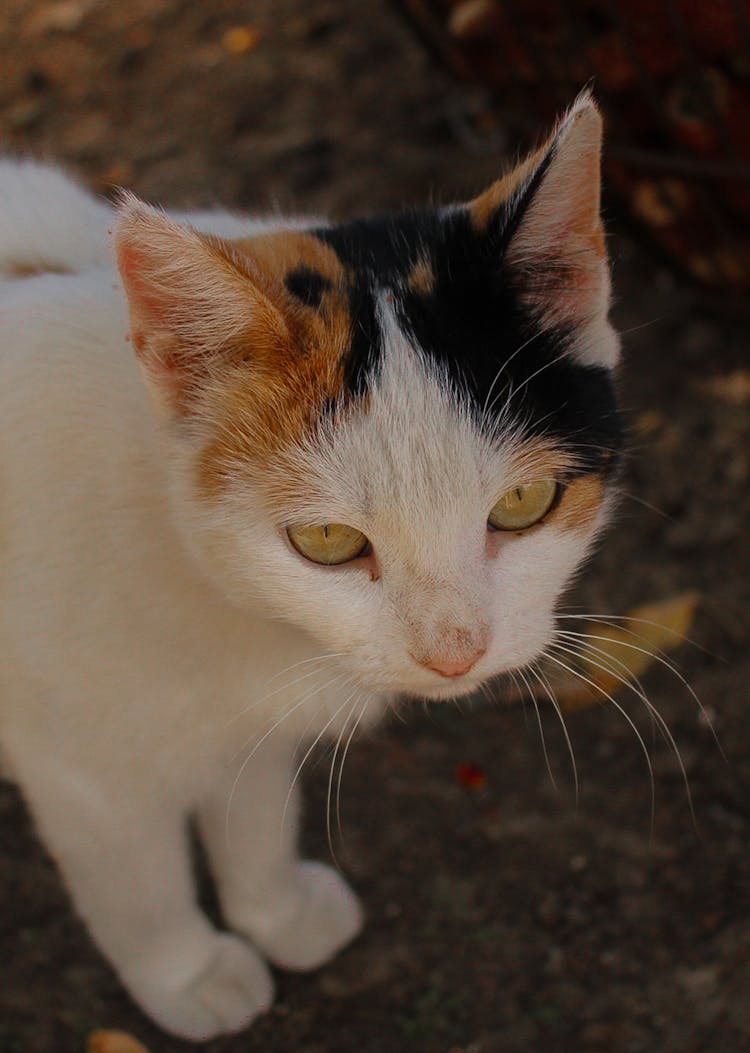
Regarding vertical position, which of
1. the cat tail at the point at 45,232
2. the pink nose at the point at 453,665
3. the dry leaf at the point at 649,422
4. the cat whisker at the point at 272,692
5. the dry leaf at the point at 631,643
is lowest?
the dry leaf at the point at 631,643

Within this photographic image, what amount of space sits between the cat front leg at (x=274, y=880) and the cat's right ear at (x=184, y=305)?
31.3 inches

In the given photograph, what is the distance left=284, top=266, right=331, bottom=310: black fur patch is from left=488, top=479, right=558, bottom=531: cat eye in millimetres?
341

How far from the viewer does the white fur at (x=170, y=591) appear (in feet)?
4.21

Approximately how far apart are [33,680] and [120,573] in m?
0.22

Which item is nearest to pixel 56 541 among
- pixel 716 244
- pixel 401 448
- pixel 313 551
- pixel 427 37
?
pixel 313 551

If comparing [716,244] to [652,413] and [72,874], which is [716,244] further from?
[72,874]

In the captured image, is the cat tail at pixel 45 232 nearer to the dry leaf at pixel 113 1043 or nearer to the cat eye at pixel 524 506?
the cat eye at pixel 524 506

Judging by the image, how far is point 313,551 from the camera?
1.34m

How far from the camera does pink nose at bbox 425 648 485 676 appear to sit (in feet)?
4.17

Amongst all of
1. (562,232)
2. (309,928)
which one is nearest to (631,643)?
(309,928)

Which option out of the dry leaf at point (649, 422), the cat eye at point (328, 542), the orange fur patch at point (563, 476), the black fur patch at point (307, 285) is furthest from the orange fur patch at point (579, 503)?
the dry leaf at point (649, 422)

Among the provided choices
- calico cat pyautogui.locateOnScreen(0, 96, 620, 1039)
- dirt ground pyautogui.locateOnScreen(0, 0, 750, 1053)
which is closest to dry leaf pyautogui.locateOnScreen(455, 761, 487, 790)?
dirt ground pyautogui.locateOnScreen(0, 0, 750, 1053)

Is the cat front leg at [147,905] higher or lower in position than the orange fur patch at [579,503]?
lower

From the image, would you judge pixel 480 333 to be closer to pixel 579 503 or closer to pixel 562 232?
pixel 562 232
